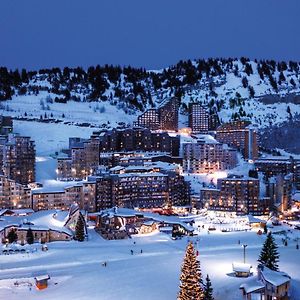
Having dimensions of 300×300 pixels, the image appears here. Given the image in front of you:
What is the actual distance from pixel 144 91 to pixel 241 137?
38.9 m

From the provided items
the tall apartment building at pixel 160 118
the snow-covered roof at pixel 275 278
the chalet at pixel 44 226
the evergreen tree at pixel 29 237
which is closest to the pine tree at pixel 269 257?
the snow-covered roof at pixel 275 278

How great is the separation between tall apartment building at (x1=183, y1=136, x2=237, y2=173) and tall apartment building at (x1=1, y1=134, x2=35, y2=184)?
24429mm

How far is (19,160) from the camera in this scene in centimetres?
6431

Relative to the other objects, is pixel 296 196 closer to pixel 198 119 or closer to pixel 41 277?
pixel 198 119

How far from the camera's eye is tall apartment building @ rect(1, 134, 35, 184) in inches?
2509

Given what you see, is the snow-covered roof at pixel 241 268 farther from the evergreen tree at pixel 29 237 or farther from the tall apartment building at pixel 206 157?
the tall apartment building at pixel 206 157

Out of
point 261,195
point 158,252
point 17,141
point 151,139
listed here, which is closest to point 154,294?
point 158,252

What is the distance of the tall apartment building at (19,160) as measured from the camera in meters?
63.7

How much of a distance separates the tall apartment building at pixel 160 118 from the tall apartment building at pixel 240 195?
35406 millimetres

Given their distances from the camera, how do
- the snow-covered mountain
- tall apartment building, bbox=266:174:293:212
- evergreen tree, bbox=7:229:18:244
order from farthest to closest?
the snow-covered mountain → tall apartment building, bbox=266:174:293:212 → evergreen tree, bbox=7:229:18:244

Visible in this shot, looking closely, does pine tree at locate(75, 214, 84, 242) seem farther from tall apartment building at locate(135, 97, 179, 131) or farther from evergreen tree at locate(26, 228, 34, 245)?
tall apartment building at locate(135, 97, 179, 131)

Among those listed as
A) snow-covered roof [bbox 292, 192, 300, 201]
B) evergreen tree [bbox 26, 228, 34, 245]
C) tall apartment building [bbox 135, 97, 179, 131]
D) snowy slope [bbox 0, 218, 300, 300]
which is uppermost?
tall apartment building [bbox 135, 97, 179, 131]

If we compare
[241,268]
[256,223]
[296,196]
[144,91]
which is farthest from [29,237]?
[144,91]

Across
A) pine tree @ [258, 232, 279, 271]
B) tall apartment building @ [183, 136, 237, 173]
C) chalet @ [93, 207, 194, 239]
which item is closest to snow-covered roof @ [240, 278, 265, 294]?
pine tree @ [258, 232, 279, 271]
